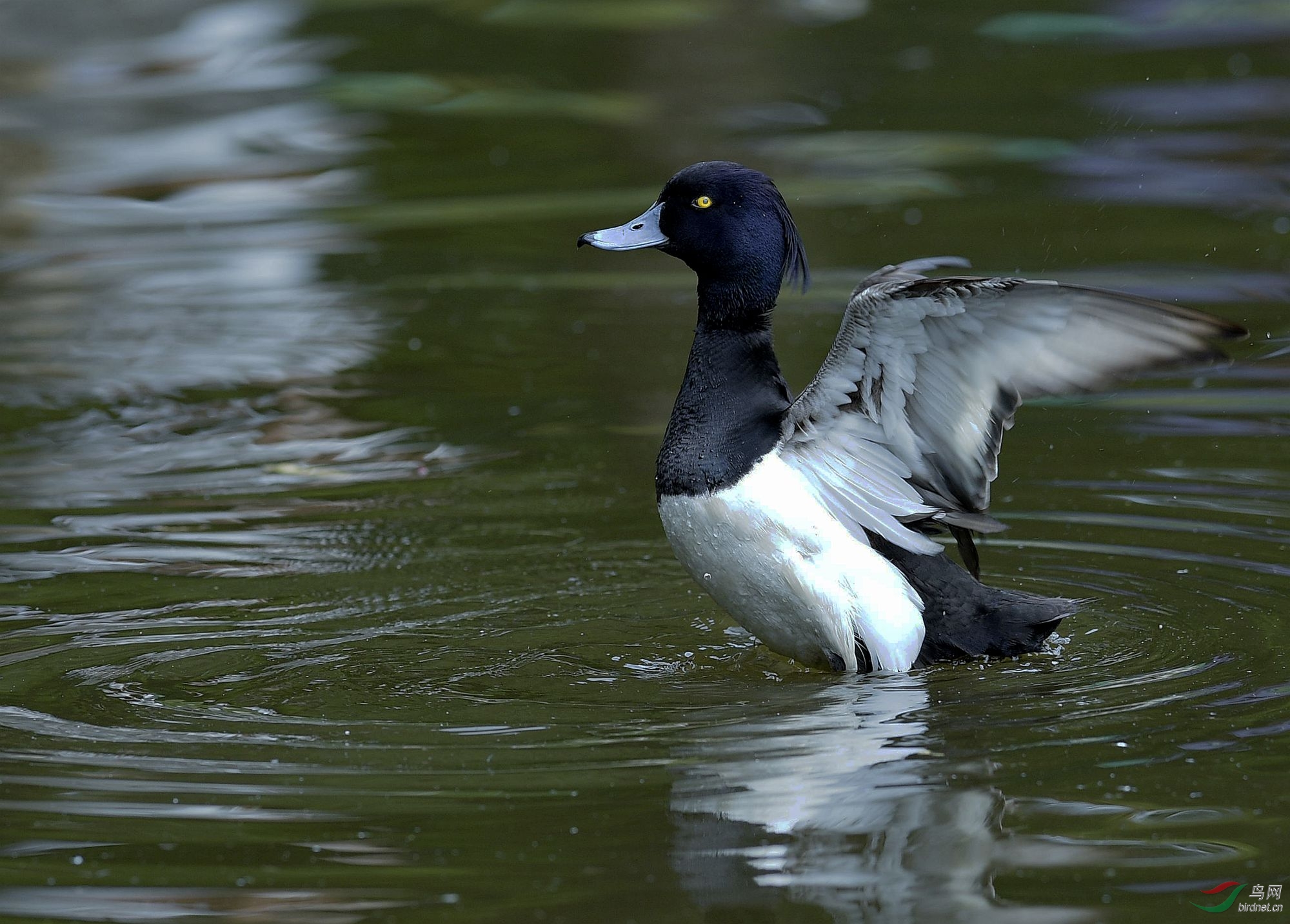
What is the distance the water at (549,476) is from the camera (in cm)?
384

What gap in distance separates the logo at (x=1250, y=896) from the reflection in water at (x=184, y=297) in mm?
3629

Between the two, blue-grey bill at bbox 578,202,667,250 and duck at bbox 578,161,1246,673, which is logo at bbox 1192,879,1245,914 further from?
blue-grey bill at bbox 578,202,667,250

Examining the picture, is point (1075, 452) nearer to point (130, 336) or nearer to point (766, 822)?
point (766, 822)

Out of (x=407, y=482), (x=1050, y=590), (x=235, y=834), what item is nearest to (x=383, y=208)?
(x=407, y=482)

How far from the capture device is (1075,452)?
7344mm

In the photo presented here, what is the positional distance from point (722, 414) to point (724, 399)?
6cm

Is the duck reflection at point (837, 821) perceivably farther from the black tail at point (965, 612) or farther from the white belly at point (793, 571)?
the black tail at point (965, 612)

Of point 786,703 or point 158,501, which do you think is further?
point 158,501

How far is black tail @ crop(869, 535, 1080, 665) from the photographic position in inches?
202

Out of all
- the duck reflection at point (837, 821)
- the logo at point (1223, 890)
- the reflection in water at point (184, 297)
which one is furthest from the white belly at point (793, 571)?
the reflection in water at point (184, 297)

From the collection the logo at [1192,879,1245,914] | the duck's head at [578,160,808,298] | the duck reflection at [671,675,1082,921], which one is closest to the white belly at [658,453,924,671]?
the duck reflection at [671,675,1082,921]

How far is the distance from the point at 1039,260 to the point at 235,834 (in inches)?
264

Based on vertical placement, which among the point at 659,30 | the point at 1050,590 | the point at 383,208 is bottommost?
the point at 1050,590

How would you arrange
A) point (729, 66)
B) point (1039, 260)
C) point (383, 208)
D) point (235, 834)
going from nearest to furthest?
point (235, 834)
point (1039, 260)
point (383, 208)
point (729, 66)
